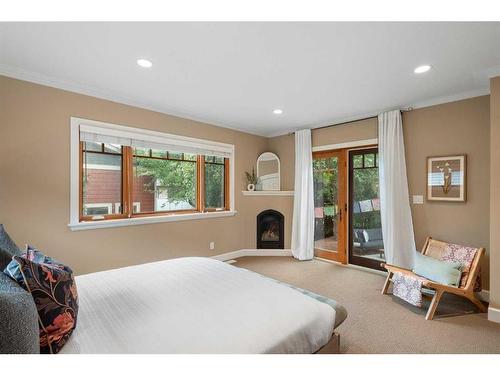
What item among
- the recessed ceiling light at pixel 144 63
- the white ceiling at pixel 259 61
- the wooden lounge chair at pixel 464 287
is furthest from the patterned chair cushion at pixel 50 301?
the wooden lounge chair at pixel 464 287

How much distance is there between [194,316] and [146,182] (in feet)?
8.82

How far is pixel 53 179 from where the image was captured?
2586mm

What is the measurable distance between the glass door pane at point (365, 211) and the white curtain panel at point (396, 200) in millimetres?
303

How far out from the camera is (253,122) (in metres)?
4.21

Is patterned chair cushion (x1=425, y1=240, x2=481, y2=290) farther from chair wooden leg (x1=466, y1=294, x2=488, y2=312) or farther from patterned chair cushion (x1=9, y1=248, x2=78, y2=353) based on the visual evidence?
patterned chair cushion (x1=9, y1=248, x2=78, y2=353)

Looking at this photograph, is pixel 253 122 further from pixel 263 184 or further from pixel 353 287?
pixel 353 287

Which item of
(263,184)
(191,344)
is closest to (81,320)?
(191,344)

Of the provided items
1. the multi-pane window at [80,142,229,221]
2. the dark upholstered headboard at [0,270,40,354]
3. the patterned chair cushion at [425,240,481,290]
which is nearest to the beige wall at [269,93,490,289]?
the patterned chair cushion at [425,240,481,290]

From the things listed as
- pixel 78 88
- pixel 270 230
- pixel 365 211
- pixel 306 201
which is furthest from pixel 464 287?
pixel 78 88

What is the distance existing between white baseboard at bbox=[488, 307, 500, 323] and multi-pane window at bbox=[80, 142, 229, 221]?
3653 mm

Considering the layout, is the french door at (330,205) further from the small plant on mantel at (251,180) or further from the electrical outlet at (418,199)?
the small plant on mantel at (251,180)

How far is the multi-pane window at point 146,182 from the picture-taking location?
9.78 feet

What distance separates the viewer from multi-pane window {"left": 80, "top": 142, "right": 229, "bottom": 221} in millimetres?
2982
